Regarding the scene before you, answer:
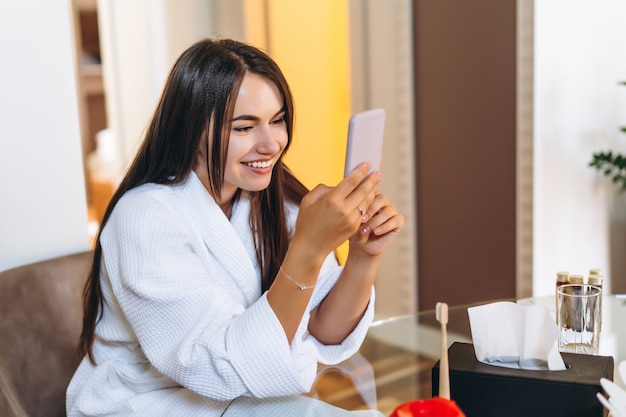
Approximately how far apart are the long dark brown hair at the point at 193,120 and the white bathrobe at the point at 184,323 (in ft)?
0.08

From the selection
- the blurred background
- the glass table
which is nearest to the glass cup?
the glass table

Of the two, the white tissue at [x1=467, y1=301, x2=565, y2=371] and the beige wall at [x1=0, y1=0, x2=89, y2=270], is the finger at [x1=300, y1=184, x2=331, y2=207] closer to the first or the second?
the white tissue at [x1=467, y1=301, x2=565, y2=371]

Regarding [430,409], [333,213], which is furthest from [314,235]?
[430,409]

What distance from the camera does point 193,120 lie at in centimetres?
134

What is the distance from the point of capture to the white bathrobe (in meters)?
1.19

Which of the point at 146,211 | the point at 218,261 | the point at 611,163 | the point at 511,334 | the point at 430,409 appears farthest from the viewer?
the point at 611,163

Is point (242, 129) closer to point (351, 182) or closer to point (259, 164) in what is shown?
point (259, 164)

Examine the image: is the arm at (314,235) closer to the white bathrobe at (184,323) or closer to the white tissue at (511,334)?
the white bathrobe at (184,323)

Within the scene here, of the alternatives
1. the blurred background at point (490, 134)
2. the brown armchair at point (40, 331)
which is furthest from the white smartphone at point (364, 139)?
the blurred background at point (490, 134)

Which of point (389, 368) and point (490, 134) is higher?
point (490, 134)

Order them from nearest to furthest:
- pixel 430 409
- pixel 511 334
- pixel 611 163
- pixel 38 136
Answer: pixel 430 409
pixel 511 334
pixel 38 136
pixel 611 163

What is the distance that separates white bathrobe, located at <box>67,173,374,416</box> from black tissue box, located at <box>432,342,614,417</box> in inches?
10.1

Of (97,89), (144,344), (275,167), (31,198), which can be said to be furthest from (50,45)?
(97,89)

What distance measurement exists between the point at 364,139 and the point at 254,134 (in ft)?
0.71
